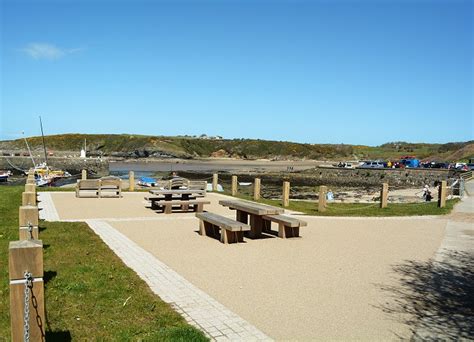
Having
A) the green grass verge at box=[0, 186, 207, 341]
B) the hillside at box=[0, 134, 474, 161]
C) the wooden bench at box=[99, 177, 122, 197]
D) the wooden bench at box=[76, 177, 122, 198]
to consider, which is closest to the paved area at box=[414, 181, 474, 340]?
the green grass verge at box=[0, 186, 207, 341]

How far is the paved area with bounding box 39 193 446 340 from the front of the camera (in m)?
5.29

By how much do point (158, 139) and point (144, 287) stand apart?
13323cm

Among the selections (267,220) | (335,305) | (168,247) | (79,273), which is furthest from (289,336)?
(267,220)

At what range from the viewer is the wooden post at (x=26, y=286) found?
3.33 metres

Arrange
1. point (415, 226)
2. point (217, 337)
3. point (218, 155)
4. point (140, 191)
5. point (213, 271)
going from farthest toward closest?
point (218, 155), point (140, 191), point (415, 226), point (213, 271), point (217, 337)

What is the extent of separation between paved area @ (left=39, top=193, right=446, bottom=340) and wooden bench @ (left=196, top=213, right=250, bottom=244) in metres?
0.26

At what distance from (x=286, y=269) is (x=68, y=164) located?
7452 centimetres

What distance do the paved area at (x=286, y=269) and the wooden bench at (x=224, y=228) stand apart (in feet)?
0.84

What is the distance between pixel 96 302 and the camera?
18.5ft

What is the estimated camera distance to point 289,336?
4.88 meters

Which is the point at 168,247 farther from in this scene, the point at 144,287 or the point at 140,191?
the point at 140,191

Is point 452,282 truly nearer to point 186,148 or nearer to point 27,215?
point 27,215

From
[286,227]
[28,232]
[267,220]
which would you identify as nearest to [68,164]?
[267,220]

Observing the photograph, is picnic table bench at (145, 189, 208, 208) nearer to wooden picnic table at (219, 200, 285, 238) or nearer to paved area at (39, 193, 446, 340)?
paved area at (39, 193, 446, 340)
